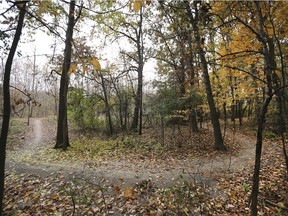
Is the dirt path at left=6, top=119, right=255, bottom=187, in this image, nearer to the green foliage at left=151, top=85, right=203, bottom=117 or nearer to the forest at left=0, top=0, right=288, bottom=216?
the forest at left=0, top=0, right=288, bottom=216

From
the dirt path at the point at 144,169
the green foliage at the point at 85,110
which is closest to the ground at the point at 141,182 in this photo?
the dirt path at the point at 144,169

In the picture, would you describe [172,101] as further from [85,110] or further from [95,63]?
[95,63]

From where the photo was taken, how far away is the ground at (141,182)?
3.96 meters

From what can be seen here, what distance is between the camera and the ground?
156 inches

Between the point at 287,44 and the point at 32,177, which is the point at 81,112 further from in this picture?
the point at 287,44

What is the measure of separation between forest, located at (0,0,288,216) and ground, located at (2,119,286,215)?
1.3 inches

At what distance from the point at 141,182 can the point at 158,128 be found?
808cm

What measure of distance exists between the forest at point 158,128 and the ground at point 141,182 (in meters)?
0.03

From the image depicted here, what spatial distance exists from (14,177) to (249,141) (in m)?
12.1

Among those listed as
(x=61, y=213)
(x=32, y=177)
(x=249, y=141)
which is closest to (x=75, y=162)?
(x=32, y=177)

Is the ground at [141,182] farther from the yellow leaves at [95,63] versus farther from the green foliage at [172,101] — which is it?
the green foliage at [172,101]

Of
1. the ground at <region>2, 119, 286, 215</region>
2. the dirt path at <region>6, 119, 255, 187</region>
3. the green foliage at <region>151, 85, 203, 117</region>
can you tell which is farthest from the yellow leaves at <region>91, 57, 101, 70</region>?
the green foliage at <region>151, 85, 203, 117</region>

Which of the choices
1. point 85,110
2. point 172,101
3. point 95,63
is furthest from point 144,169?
point 85,110

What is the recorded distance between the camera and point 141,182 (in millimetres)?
5074
